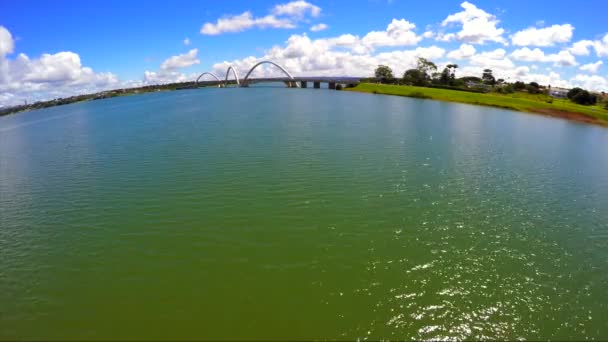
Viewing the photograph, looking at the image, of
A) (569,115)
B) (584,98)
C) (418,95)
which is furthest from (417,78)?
(569,115)

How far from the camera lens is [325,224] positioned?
2298 centimetres

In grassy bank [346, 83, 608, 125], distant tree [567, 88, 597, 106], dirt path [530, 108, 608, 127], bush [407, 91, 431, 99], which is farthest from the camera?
bush [407, 91, 431, 99]

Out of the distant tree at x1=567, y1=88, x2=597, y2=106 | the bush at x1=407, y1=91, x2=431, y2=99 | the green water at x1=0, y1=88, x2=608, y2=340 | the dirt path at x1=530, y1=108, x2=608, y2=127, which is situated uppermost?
the bush at x1=407, y1=91, x2=431, y2=99

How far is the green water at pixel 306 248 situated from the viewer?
14.7 metres

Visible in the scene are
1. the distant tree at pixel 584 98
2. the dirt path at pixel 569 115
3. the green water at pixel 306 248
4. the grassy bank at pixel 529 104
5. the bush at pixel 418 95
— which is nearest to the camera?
the green water at pixel 306 248

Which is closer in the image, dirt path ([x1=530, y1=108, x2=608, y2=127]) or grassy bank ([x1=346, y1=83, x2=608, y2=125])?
dirt path ([x1=530, y1=108, x2=608, y2=127])

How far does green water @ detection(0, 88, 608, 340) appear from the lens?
48.3 feet

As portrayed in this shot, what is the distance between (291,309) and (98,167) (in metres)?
34.8

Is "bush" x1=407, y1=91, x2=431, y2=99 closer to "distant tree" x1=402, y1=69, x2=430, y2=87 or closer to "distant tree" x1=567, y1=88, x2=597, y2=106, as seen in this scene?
"distant tree" x1=402, y1=69, x2=430, y2=87

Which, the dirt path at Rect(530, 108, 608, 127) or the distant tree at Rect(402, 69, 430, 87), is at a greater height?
the distant tree at Rect(402, 69, 430, 87)

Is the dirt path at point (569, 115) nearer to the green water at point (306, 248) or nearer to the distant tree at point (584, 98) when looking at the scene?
the distant tree at point (584, 98)

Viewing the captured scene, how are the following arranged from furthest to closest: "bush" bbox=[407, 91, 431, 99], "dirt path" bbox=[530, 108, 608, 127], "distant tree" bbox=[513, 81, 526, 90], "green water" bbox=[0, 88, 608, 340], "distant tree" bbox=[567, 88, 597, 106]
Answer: "distant tree" bbox=[513, 81, 526, 90] < "bush" bbox=[407, 91, 431, 99] < "distant tree" bbox=[567, 88, 597, 106] < "dirt path" bbox=[530, 108, 608, 127] < "green water" bbox=[0, 88, 608, 340]

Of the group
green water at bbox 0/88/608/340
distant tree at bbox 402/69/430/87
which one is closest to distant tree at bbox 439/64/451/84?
distant tree at bbox 402/69/430/87

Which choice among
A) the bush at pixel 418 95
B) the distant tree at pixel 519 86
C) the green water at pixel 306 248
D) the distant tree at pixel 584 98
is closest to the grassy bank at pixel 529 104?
the bush at pixel 418 95
